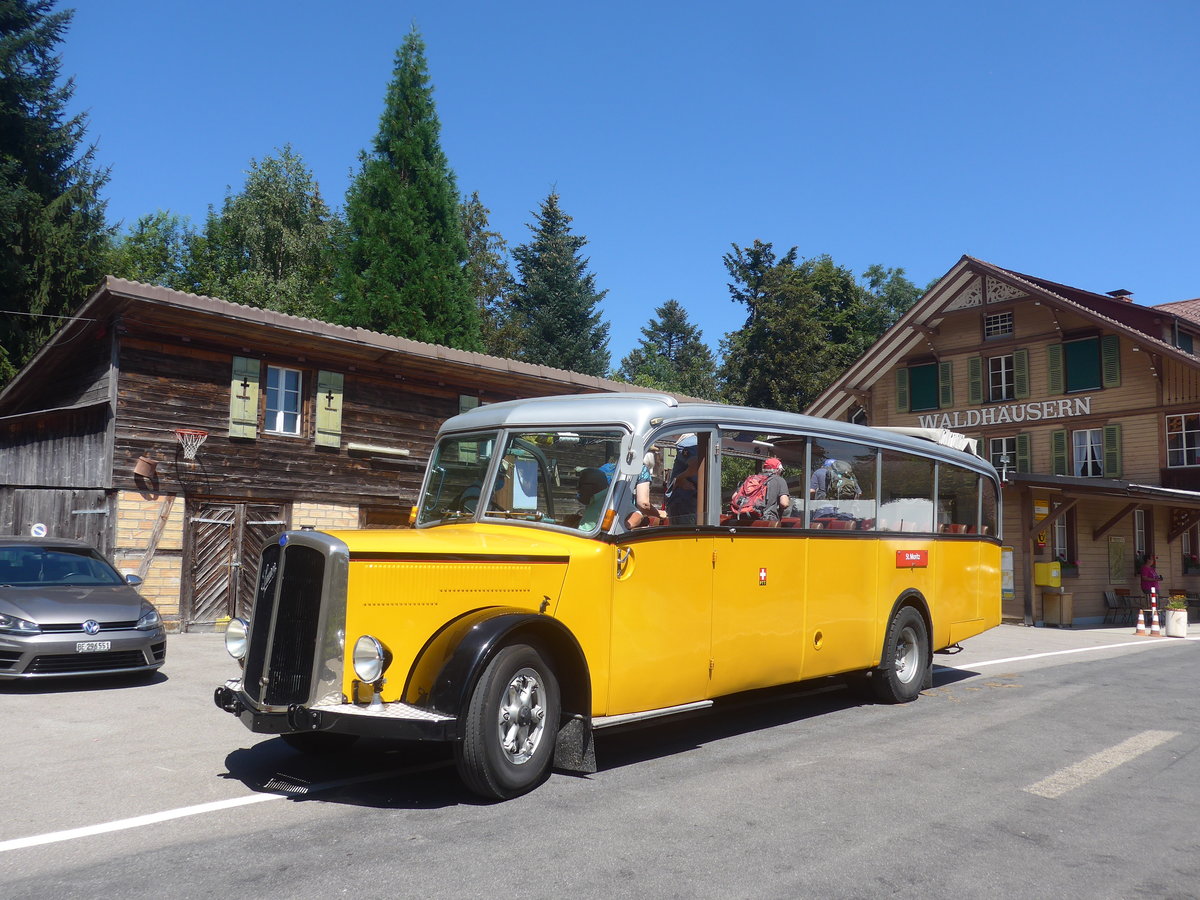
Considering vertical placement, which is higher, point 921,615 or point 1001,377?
point 1001,377

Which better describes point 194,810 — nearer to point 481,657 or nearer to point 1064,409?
point 481,657

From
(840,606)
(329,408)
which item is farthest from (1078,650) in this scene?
(329,408)

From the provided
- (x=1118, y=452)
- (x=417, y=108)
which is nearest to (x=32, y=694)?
(x=1118, y=452)

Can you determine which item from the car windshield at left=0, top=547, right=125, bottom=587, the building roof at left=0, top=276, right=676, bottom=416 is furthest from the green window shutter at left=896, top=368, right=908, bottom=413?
the car windshield at left=0, top=547, right=125, bottom=587

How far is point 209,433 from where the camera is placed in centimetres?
1580

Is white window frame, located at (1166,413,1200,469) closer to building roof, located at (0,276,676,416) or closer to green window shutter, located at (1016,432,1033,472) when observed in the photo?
green window shutter, located at (1016,432,1033,472)

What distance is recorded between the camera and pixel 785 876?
4.23m

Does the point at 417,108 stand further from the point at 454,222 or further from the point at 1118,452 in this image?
the point at 1118,452

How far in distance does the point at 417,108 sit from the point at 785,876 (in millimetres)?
35355

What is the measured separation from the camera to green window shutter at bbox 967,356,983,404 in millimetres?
31578

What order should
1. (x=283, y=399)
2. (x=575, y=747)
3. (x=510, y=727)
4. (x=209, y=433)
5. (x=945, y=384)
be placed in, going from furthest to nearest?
(x=945, y=384)
(x=283, y=399)
(x=209, y=433)
(x=575, y=747)
(x=510, y=727)

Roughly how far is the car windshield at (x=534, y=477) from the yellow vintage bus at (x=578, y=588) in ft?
0.05

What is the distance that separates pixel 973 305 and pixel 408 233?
1914 cm

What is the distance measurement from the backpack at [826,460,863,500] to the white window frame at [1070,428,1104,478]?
76.6 ft
